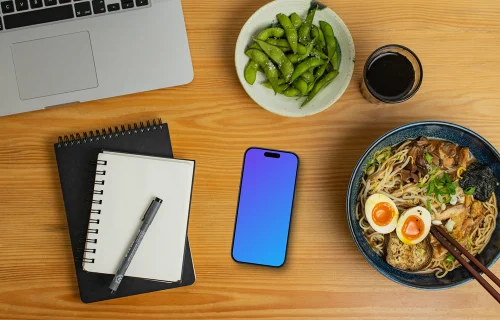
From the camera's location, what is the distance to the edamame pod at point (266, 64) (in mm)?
920

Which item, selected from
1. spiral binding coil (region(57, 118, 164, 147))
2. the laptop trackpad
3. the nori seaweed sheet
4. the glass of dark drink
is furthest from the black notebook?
the nori seaweed sheet

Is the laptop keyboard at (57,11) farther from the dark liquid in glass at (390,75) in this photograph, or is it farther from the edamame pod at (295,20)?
the dark liquid in glass at (390,75)

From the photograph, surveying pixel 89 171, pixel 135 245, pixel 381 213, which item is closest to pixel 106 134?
pixel 89 171

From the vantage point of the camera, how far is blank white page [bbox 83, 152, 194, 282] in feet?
3.10

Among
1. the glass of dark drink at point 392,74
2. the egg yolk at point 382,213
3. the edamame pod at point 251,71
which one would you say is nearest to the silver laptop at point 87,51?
the edamame pod at point 251,71

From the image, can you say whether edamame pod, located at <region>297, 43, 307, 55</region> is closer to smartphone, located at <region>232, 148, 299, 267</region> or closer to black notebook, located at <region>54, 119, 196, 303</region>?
smartphone, located at <region>232, 148, 299, 267</region>

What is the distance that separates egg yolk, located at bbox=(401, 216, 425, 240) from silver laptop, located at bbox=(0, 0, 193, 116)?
540 mm

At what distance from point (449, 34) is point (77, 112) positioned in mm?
805

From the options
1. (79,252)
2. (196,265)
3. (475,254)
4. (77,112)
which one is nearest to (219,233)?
(196,265)

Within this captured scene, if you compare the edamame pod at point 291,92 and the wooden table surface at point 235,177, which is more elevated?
the edamame pod at point 291,92

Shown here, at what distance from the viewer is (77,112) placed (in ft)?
3.26

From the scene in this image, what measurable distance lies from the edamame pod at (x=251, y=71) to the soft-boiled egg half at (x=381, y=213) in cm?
33

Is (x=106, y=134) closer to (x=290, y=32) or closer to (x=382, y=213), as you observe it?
(x=290, y=32)

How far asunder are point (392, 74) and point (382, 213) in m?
0.27
